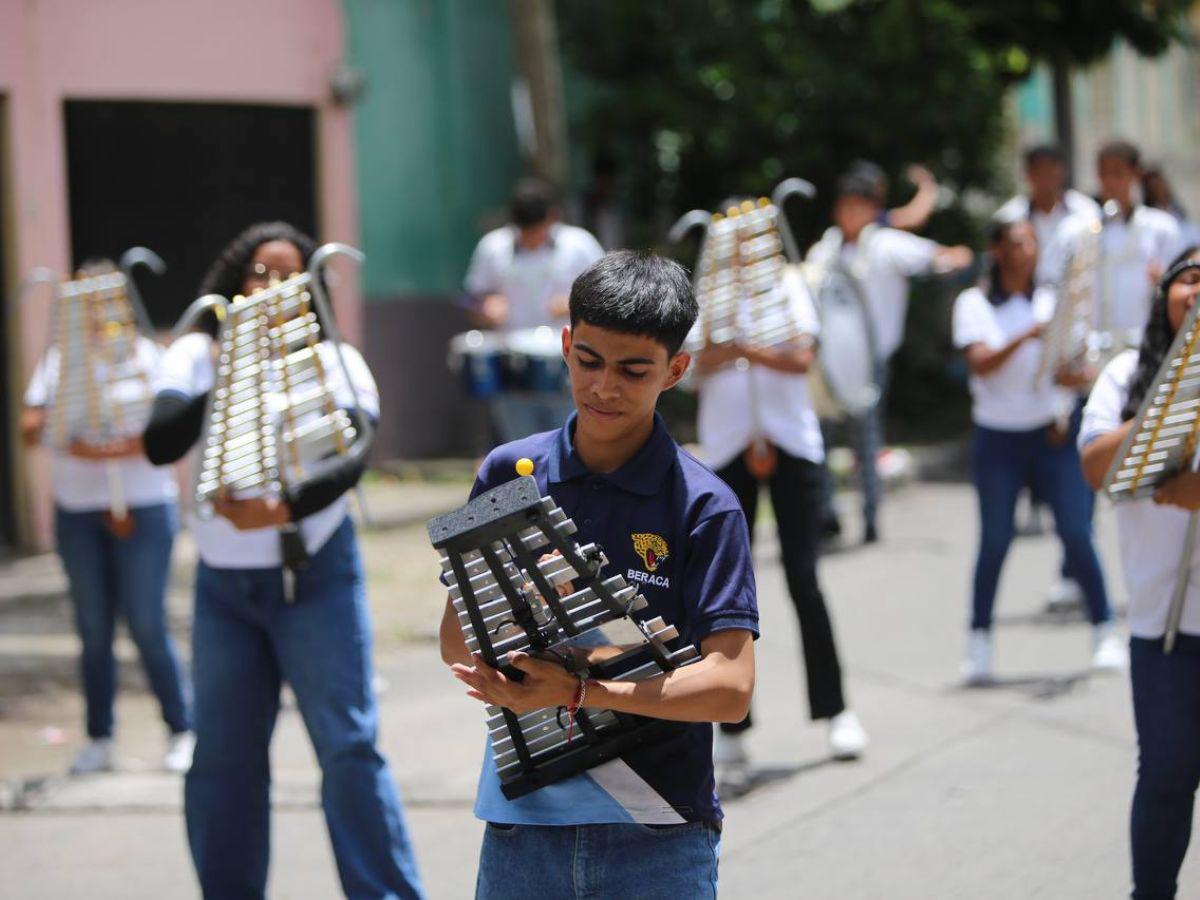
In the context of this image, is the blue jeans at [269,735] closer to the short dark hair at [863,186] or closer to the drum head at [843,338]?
the drum head at [843,338]

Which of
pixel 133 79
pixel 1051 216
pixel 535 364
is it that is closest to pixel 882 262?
pixel 1051 216

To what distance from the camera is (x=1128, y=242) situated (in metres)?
7.64

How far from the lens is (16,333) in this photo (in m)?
9.85

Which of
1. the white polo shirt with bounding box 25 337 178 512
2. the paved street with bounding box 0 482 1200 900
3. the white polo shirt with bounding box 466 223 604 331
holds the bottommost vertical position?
the paved street with bounding box 0 482 1200 900

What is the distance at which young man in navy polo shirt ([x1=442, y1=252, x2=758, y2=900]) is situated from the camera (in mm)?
2793

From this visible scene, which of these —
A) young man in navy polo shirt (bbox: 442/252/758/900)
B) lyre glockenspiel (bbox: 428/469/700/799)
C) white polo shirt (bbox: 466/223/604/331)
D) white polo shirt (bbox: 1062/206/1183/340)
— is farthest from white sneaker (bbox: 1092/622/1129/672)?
lyre glockenspiel (bbox: 428/469/700/799)

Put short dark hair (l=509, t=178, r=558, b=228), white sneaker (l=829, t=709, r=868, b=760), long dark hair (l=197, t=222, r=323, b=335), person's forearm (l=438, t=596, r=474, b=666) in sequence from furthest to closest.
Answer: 1. short dark hair (l=509, t=178, r=558, b=228)
2. white sneaker (l=829, t=709, r=868, b=760)
3. long dark hair (l=197, t=222, r=323, b=335)
4. person's forearm (l=438, t=596, r=474, b=666)

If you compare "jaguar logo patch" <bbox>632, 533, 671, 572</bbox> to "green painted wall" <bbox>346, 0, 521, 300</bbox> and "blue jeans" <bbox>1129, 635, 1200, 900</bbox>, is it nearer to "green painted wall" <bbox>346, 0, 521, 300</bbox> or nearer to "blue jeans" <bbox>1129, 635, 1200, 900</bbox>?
"blue jeans" <bbox>1129, 635, 1200, 900</bbox>

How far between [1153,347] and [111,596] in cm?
390

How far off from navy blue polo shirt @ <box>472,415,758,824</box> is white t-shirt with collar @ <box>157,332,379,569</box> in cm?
154

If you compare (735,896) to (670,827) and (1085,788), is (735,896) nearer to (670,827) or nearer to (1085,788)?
(1085,788)

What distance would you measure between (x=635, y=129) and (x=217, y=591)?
32.5 ft

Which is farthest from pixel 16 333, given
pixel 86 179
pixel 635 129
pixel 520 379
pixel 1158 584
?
pixel 1158 584

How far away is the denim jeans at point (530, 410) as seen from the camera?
850 centimetres
